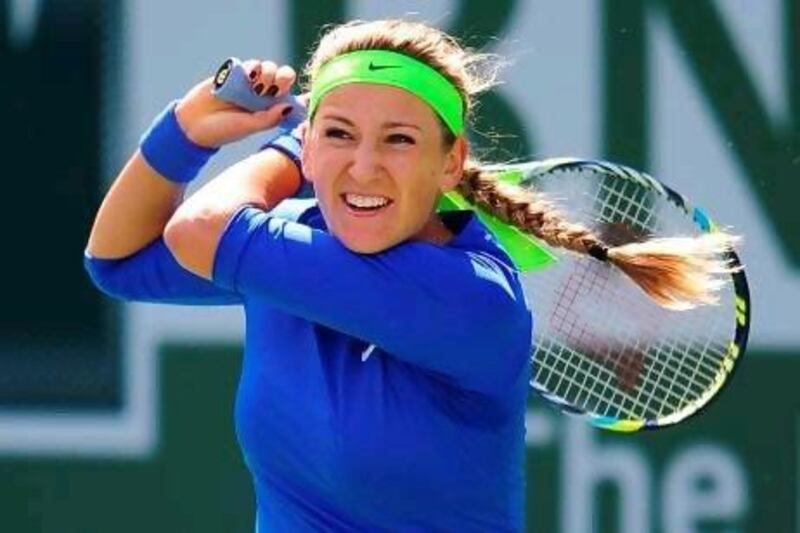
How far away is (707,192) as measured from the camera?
449 centimetres

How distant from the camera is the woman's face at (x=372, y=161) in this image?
87.4 inches

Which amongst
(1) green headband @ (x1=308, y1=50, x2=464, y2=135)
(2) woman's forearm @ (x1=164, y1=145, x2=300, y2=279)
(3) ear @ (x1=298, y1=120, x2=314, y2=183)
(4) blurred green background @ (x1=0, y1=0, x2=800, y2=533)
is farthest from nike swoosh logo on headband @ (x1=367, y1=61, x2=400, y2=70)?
(4) blurred green background @ (x1=0, y1=0, x2=800, y2=533)

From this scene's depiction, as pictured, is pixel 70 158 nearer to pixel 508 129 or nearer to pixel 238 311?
pixel 238 311

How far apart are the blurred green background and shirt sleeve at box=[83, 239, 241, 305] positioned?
2.03 metres

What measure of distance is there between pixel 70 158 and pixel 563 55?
3.59ft

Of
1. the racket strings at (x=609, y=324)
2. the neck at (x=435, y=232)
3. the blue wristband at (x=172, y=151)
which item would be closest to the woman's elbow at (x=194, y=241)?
the blue wristband at (x=172, y=151)

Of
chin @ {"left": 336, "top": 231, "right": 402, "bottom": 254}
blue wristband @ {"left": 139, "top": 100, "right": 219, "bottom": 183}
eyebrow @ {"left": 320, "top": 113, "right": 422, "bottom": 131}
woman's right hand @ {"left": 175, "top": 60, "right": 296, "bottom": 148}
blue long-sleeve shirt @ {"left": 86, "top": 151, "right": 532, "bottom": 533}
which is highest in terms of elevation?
eyebrow @ {"left": 320, "top": 113, "right": 422, "bottom": 131}

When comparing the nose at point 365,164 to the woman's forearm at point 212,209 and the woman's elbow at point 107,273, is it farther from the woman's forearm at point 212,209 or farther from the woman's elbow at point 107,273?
the woman's elbow at point 107,273

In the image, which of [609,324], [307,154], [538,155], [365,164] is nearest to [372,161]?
[365,164]

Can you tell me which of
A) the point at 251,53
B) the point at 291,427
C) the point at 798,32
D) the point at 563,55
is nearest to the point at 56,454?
the point at 251,53

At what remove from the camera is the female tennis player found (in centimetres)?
221

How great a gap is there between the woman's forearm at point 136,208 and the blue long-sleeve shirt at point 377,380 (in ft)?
0.53

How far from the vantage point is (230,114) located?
2.38 metres

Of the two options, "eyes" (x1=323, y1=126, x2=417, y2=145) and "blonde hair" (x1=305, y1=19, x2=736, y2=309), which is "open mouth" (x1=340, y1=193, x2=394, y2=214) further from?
"blonde hair" (x1=305, y1=19, x2=736, y2=309)
